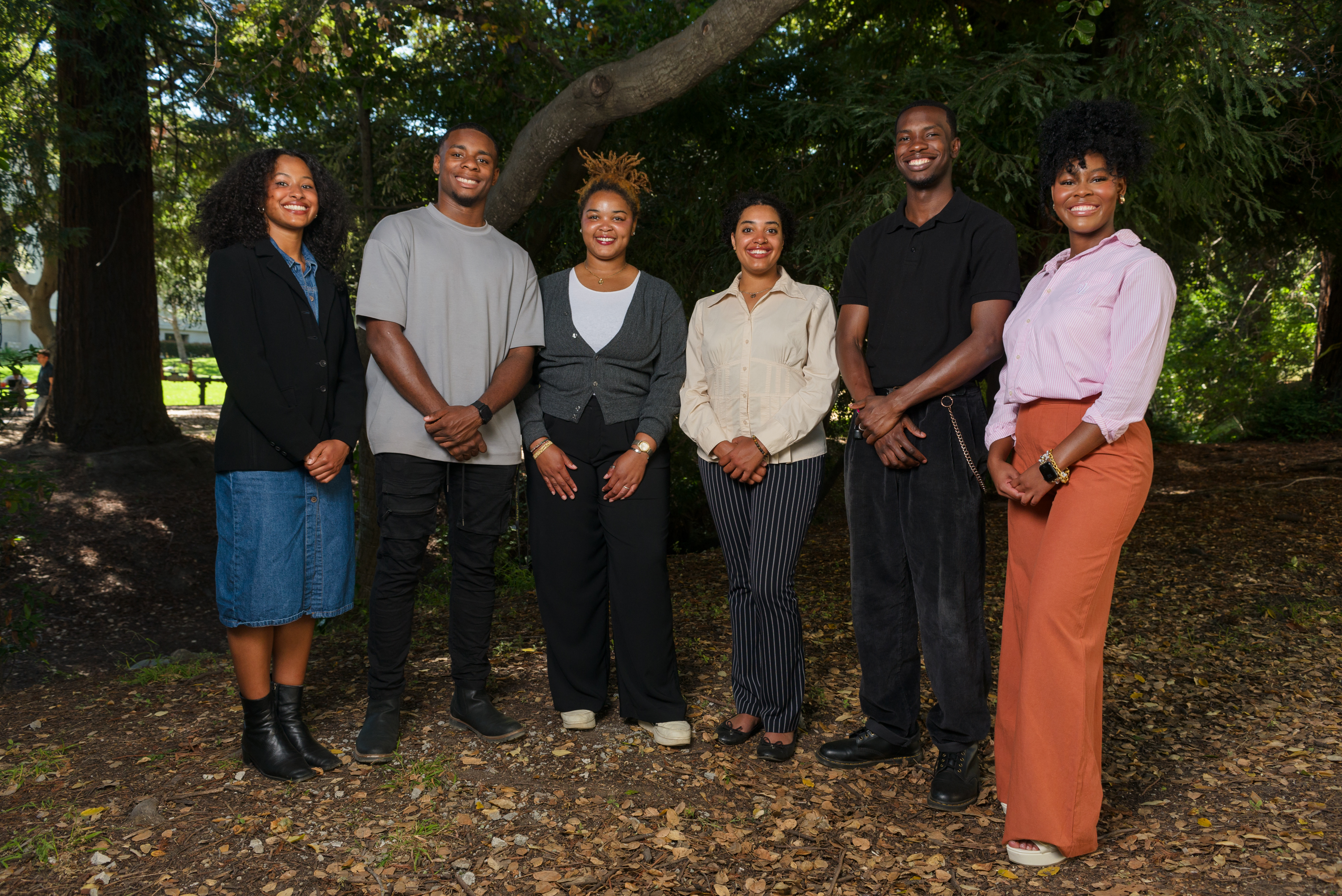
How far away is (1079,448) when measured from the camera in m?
2.63

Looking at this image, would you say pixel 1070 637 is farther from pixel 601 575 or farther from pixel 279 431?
pixel 279 431

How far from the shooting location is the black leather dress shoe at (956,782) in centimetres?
316

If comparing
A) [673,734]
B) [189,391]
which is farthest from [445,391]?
[189,391]

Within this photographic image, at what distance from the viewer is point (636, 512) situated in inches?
138

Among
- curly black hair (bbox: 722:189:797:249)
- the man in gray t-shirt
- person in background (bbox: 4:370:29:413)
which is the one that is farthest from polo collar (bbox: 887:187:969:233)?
person in background (bbox: 4:370:29:413)

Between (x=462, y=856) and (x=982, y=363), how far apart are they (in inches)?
88.1

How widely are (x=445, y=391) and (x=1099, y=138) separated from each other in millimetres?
2252

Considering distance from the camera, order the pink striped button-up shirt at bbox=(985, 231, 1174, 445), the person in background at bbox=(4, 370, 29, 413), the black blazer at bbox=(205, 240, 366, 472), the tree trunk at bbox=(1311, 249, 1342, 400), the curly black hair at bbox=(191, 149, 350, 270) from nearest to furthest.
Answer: the pink striped button-up shirt at bbox=(985, 231, 1174, 445) → the black blazer at bbox=(205, 240, 366, 472) → the curly black hair at bbox=(191, 149, 350, 270) → the person in background at bbox=(4, 370, 29, 413) → the tree trunk at bbox=(1311, 249, 1342, 400)

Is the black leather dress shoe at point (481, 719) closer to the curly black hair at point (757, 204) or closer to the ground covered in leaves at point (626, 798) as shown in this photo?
the ground covered in leaves at point (626, 798)

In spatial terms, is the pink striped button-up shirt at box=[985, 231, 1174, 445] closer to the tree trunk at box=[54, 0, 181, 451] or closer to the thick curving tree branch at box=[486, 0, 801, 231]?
the thick curving tree branch at box=[486, 0, 801, 231]

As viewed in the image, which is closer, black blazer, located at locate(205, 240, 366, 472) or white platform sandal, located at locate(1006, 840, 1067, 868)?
white platform sandal, located at locate(1006, 840, 1067, 868)

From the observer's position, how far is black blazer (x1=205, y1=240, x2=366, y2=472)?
10.1ft

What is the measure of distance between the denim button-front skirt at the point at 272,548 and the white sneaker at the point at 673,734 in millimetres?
1275

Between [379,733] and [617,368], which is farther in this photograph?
[617,368]
